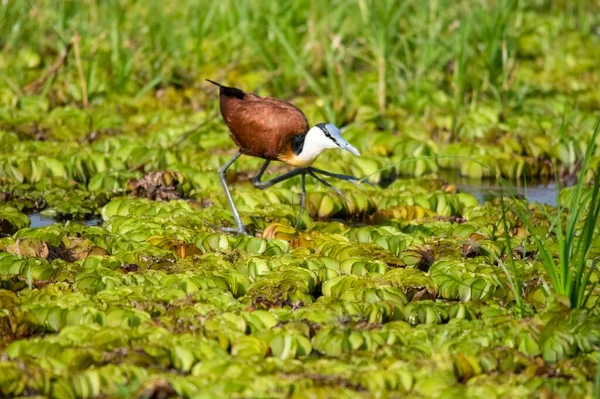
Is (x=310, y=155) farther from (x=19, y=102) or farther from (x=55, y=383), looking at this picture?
(x=19, y=102)

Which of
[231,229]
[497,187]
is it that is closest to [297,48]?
[497,187]

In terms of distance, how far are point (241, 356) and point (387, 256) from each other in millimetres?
1423

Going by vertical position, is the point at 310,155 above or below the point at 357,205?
above

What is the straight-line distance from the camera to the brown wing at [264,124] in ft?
18.2

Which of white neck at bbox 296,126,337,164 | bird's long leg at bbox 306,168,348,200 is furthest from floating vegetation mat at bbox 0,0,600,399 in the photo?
white neck at bbox 296,126,337,164

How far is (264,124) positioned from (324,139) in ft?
1.14

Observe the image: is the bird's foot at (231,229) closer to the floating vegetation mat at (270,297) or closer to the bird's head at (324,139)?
the floating vegetation mat at (270,297)

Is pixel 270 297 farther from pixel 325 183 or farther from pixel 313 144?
pixel 325 183

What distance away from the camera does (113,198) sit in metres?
6.45

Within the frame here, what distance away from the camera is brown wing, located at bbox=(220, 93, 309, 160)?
18.2ft

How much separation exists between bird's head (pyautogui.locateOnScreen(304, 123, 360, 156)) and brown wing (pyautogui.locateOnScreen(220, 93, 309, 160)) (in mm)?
86

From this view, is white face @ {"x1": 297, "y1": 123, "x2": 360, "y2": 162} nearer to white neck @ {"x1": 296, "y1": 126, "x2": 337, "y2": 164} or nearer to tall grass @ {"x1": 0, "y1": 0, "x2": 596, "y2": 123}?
white neck @ {"x1": 296, "y1": 126, "x2": 337, "y2": 164}

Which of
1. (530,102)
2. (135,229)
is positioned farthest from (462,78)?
(135,229)

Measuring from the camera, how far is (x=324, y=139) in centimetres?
546
